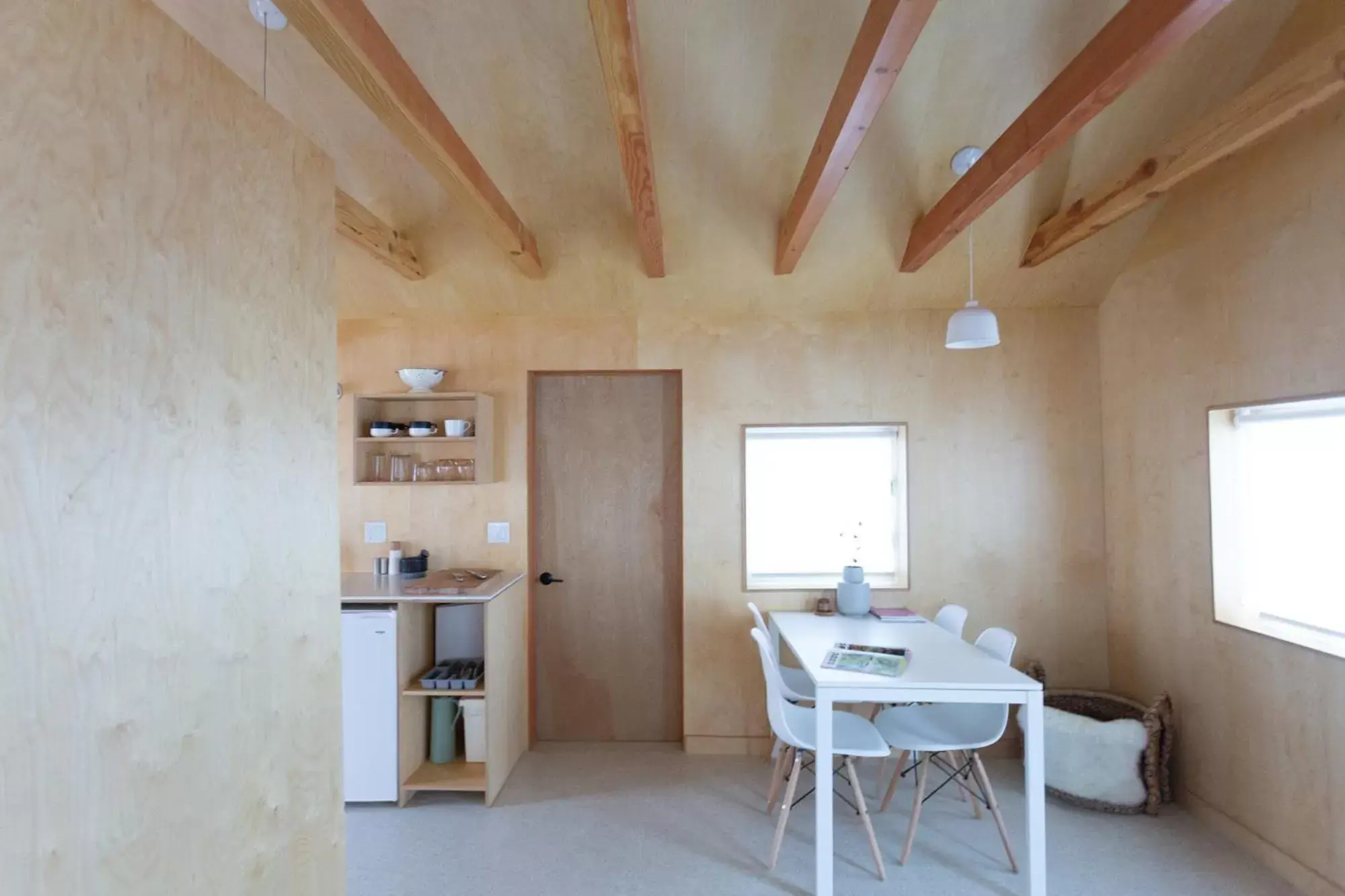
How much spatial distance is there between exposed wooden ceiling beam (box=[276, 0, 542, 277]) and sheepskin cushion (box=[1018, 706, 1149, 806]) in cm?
332

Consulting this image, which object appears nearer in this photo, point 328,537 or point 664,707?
point 328,537

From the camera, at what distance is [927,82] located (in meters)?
2.91

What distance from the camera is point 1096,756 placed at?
10.3 feet

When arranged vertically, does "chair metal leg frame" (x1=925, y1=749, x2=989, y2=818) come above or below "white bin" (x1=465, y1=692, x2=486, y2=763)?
below

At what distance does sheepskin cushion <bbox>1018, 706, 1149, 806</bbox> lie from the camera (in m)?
3.10

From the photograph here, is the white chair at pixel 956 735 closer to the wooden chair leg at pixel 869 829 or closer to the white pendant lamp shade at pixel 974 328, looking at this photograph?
the wooden chair leg at pixel 869 829

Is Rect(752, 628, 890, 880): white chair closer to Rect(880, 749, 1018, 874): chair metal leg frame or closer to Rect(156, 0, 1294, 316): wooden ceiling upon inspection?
Rect(880, 749, 1018, 874): chair metal leg frame

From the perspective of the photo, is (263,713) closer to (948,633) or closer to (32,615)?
(32,615)

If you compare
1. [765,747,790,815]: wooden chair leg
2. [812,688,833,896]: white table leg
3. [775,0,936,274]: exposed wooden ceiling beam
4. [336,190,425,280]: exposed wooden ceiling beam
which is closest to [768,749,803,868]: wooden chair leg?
[812,688,833,896]: white table leg

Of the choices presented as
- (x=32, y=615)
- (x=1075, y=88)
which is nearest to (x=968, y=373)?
(x=1075, y=88)

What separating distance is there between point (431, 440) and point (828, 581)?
230cm

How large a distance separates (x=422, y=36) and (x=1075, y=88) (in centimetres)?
229

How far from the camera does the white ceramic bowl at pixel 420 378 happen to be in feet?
12.2

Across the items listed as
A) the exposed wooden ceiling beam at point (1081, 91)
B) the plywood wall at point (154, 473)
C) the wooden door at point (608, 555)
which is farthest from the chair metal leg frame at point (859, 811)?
the exposed wooden ceiling beam at point (1081, 91)
